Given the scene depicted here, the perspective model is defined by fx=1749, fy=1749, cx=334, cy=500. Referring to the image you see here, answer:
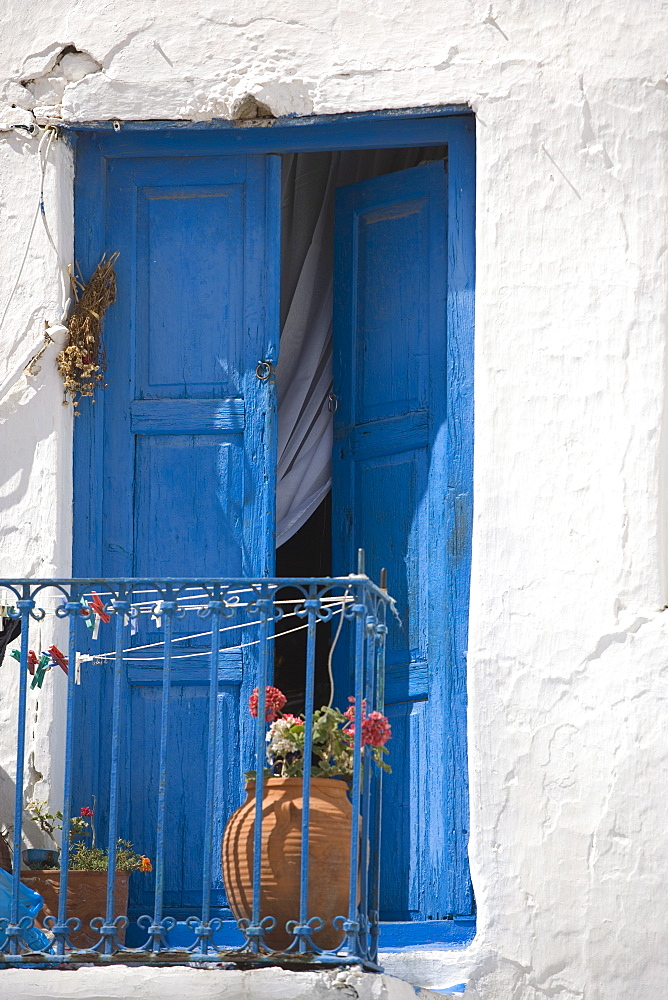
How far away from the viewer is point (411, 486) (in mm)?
6473

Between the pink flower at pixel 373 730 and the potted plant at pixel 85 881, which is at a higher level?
the pink flower at pixel 373 730

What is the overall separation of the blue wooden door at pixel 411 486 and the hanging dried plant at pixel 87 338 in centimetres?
94

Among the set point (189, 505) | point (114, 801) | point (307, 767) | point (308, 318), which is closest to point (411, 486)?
point (189, 505)

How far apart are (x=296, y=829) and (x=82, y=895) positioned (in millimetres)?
879

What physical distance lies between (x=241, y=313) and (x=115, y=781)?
1.96m

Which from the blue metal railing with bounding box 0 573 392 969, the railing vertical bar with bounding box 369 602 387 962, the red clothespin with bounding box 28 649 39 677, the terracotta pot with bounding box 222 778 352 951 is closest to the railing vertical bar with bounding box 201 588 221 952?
the blue metal railing with bounding box 0 573 392 969

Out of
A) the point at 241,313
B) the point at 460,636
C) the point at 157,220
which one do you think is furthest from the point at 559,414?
the point at 157,220

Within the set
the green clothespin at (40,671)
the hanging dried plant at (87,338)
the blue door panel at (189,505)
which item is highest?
the hanging dried plant at (87,338)

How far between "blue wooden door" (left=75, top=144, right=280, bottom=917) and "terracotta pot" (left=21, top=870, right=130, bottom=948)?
29cm

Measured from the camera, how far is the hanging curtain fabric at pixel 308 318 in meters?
7.07

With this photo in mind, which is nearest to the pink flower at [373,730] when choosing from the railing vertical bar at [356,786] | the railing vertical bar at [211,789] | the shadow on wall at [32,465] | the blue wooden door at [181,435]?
the railing vertical bar at [356,786]

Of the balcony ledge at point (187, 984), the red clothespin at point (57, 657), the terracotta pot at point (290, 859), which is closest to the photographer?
the balcony ledge at point (187, 984)

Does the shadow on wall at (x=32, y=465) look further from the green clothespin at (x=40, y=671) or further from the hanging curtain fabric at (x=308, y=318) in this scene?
the hanging curtain fabric at (x=308, y=318)

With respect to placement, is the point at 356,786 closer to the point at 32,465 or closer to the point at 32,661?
the point at 32,661
